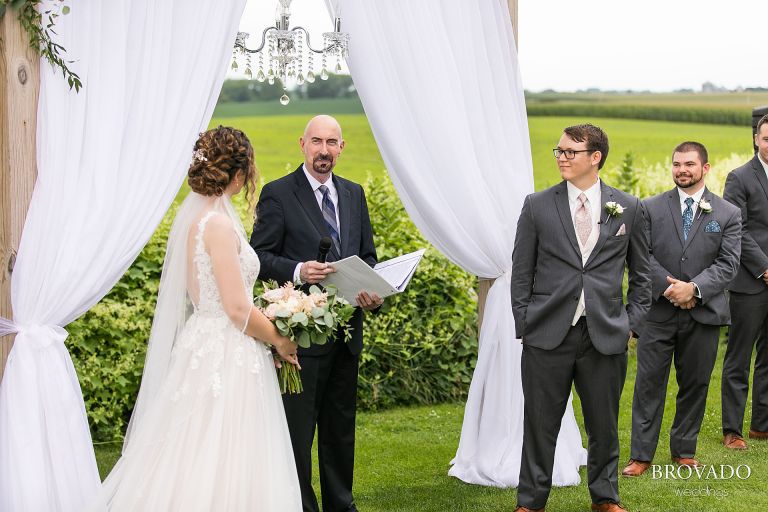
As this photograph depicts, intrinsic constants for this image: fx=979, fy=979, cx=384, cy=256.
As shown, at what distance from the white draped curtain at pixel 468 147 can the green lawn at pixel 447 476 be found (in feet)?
0.71

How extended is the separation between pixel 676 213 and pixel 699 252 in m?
0.25

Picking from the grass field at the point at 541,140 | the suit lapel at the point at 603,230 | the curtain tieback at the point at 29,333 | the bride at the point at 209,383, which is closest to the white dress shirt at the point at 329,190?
the bride at the point at 209,383

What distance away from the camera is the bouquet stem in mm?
4074

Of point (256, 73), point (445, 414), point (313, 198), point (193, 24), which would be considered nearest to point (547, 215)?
point (313, 198)

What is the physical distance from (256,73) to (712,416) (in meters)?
4.06

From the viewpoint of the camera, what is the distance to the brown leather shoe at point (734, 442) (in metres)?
5.80

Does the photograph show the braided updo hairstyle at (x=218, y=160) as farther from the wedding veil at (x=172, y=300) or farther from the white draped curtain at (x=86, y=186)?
the white draped curtain at (x=86, y=186)

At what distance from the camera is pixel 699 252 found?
531 cm

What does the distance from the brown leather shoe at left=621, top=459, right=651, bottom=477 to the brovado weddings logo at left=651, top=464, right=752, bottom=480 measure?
2.0 inches

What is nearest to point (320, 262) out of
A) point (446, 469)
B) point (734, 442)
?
point (446, 469)

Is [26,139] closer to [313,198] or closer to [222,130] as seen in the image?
[222,130]

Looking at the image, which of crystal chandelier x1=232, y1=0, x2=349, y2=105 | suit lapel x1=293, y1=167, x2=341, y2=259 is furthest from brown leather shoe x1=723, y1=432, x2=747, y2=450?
crystal chandelier x1=232, y1=0, x2=349, y2=105

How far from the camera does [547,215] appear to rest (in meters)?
4.48

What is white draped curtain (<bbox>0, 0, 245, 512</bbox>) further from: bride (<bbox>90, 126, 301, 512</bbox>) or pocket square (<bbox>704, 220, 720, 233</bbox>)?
pocket square (<bbox>704, 220, 720, 233</bbox>)
